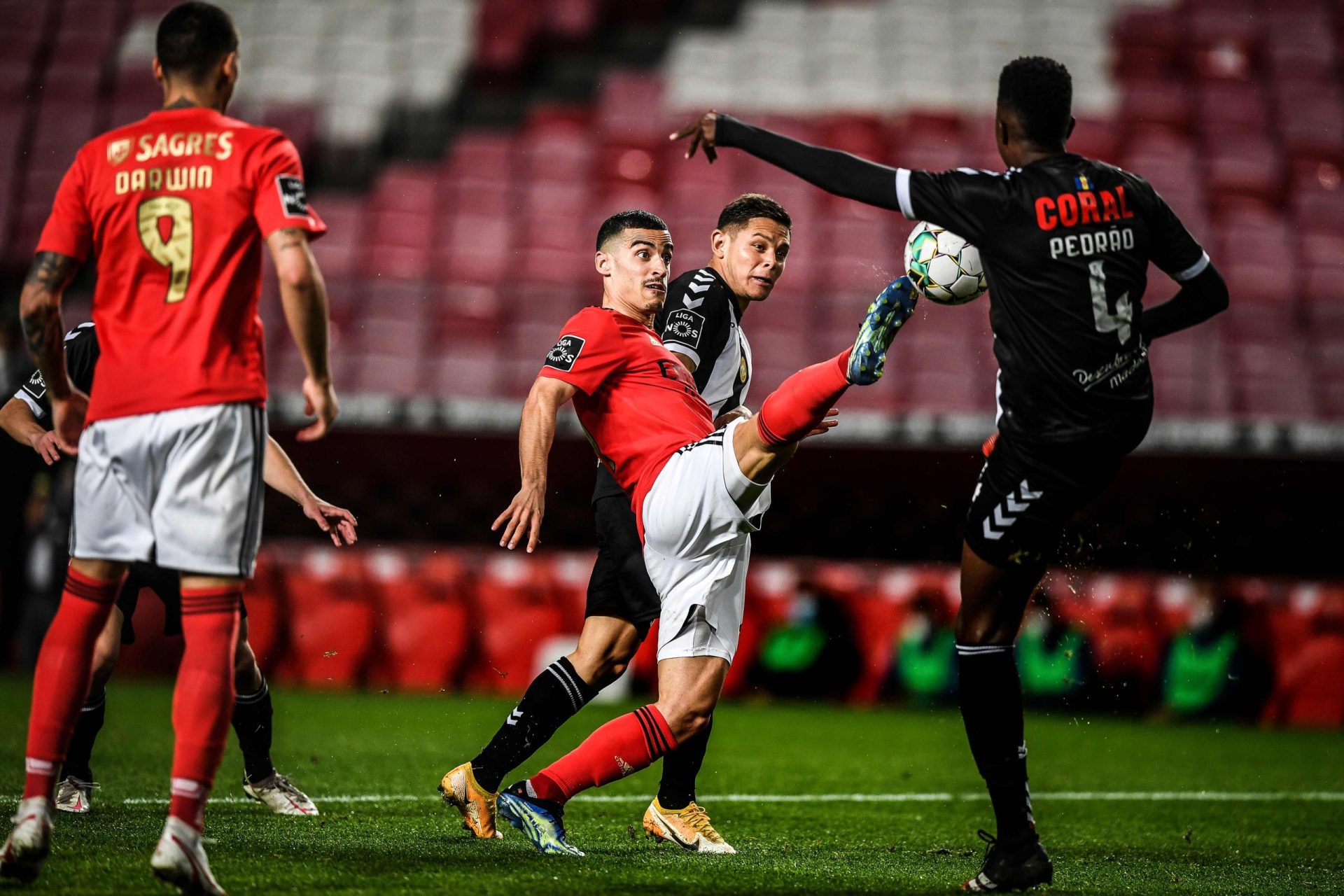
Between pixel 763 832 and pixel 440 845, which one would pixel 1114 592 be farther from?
pixel 440 845

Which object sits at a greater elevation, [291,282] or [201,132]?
[201,132]

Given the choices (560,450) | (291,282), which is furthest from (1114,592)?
(291,282)

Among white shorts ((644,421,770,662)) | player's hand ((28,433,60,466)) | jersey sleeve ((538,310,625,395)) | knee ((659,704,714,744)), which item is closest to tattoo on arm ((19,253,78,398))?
player's hand ((28,433,60,466))

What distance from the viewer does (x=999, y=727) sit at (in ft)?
13.2

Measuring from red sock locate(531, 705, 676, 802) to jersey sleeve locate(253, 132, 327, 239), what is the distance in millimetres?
1820

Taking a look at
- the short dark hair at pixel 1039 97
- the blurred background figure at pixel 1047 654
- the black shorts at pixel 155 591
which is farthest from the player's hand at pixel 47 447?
the blurred background figure at pixel 1047 654

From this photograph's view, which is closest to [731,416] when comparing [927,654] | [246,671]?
[246,671]

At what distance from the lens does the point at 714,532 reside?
434 cm

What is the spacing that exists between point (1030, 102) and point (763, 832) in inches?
112

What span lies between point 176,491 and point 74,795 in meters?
→ 2.21

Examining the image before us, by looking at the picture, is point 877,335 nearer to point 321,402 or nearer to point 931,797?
point 321,402

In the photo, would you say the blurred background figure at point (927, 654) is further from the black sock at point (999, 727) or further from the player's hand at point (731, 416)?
the black sock at point (999, 727)

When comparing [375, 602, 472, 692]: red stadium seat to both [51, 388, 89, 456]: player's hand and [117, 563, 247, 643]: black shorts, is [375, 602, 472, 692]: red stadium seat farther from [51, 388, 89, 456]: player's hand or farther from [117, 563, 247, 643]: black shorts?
[51, 388, 89, 456]: player's hand

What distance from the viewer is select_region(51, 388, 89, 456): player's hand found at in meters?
3.77
